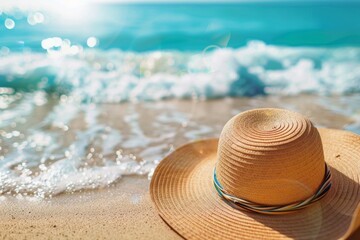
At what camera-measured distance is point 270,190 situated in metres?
2.21

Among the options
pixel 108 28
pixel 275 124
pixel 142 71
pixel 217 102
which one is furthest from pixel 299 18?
pixel 275 124

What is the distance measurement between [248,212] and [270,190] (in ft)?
0.68

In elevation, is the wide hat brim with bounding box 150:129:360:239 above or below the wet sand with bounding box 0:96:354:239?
above

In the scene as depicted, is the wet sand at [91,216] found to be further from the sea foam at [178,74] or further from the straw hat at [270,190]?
the sea foam at [178,74]

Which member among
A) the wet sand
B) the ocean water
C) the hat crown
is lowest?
the wet sand

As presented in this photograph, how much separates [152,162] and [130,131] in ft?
3.05

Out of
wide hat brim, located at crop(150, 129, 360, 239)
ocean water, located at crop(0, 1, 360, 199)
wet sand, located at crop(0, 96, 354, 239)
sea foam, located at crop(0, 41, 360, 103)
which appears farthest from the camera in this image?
sea foam, located at crop(0, 41, 360, 103)

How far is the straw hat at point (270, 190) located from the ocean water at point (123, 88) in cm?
111

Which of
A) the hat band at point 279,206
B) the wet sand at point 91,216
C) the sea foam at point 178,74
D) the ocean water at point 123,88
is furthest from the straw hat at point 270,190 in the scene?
the sea foam at point 178,74

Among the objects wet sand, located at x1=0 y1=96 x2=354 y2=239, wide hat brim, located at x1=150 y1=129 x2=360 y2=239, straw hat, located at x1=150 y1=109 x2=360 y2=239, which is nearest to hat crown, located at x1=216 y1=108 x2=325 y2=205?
straw hat, located at x1=150 y1=109 x2=360 y2=239

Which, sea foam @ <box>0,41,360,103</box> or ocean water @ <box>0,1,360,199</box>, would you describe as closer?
ocean water @ <box>0,1,360,199</box>

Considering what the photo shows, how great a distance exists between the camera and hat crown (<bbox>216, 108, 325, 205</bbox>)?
2172 mm

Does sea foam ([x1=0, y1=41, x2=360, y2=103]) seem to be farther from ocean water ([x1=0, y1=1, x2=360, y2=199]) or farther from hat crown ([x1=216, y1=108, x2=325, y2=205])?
hat crown ([x1=216, y1=108, x2=325, y2=205])

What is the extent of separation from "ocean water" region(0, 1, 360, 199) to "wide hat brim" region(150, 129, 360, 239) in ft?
2.42
